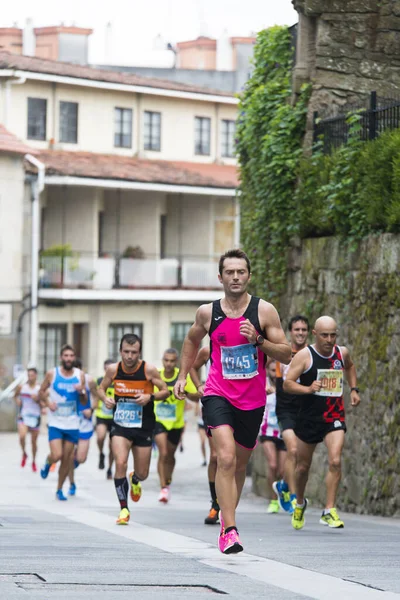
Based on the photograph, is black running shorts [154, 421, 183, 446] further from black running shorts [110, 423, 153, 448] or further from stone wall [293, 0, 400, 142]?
black running shorts [110, 423, 153, 448]

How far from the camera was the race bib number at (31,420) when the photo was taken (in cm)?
2555

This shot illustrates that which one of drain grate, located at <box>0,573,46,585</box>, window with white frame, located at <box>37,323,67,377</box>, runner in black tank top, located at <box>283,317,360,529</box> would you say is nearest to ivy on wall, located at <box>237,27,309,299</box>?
runner in black tank top, located at <box>283,317,360,529</box>

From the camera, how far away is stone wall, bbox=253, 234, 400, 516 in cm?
1476

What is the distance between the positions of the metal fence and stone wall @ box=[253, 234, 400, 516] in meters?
1.14

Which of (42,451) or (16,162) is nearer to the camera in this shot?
(42,451)

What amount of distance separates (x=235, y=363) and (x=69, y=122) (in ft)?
124

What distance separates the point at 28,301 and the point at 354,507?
1123 inches

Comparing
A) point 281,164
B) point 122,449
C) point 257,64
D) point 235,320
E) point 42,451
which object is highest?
point 257,64

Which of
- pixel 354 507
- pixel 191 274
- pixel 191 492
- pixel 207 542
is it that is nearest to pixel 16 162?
pixel 191 274

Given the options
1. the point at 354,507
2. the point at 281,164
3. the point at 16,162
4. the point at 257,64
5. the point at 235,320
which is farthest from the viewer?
the point at 16,162

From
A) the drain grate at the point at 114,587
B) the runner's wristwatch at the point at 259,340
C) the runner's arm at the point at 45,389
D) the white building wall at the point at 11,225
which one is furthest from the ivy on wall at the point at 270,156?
the white building wall at the point at 11,225

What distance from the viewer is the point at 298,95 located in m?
18.1

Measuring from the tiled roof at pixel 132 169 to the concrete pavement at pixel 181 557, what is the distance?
95.8 feet

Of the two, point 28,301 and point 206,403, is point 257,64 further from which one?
point 28,301
